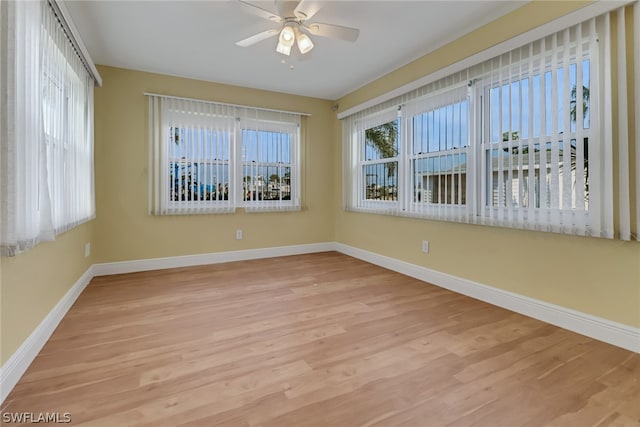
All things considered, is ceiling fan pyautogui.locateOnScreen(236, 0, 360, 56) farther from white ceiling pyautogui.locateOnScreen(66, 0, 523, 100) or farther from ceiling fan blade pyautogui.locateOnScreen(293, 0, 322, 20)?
white ceiling pyautogui.locateOnScreen(66, 0, 523, 100)

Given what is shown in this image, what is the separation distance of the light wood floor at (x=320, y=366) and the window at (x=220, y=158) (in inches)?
62.2

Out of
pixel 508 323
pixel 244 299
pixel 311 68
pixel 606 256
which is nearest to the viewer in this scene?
pixel 606 256

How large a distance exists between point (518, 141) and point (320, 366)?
2.35 metres

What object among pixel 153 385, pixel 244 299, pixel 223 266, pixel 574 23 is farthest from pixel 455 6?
pixel 223 266

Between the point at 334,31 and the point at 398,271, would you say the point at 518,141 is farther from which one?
the point at 398,271

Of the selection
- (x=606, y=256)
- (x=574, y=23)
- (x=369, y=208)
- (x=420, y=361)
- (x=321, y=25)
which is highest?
(x=321, y=25)

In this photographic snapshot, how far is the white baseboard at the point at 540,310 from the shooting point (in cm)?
204

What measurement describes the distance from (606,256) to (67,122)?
13.8ft

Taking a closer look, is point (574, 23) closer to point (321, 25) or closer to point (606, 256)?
point (606, 256)

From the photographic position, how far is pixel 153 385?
1.62m

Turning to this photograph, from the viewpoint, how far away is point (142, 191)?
155 inches

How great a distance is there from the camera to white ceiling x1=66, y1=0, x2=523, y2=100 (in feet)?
8.36

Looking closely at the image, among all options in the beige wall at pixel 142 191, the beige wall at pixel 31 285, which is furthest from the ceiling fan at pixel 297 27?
the beige wall at pixel 31 285

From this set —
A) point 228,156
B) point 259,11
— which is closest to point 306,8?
point 259,11
